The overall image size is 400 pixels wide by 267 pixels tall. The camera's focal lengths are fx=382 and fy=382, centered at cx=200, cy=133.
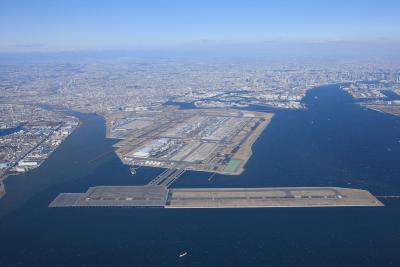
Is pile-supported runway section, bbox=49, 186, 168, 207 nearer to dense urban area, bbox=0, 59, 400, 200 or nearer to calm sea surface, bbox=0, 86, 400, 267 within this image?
calm sea surface, bbox=0, 86, 400, 267

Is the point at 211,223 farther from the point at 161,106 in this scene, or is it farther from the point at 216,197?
the point at 161,106

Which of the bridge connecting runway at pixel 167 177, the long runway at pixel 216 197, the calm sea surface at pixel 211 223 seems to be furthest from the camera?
the bridge connecting runway at pixel 167 177

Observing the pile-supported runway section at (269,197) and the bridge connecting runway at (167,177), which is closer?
the pile-supported runway section at (269,197)

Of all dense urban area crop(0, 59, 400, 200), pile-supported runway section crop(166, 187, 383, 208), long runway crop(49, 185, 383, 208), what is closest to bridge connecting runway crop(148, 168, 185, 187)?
long runway crop(49, 185, 383, 208)

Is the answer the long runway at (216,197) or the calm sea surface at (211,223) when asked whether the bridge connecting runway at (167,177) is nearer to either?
the calm sea surface at (211,223)

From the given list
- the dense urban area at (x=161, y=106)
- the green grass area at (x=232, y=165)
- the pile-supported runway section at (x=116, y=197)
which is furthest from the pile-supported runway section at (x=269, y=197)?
the dense urban area at (x=161, y=106)

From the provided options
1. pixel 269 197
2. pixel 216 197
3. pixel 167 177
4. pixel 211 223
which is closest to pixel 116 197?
pixel 167 177

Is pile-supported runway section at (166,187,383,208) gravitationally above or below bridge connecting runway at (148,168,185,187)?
above
